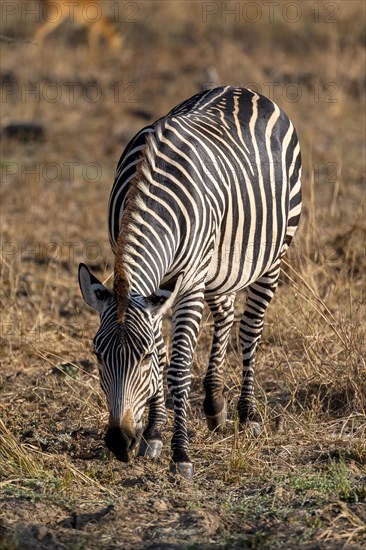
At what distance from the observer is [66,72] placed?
16719mm

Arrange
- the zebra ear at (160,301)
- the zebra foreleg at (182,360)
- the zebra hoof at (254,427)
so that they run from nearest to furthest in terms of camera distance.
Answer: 1. the zebra ear at (160,301)
2. the zebra foreleg at (182,360)
3. the zebra hoof at (254,427)

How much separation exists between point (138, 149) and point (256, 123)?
1.08 metres

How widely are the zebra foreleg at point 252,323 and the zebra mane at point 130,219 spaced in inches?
66.2

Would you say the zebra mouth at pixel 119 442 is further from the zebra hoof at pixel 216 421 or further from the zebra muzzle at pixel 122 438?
the zebra hoof at pixel 216 421

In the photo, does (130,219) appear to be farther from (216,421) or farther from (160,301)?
(216,421)

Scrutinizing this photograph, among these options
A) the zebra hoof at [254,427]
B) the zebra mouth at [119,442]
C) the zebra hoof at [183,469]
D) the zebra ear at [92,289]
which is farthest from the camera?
the zebra hoof at [254,427]

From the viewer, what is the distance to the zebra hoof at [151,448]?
548cm

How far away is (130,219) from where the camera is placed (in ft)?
16.1

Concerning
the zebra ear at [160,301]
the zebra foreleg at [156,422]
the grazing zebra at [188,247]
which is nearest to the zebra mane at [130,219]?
the grazing zebra at [188,247]

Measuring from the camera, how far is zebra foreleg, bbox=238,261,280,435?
21.1 feet

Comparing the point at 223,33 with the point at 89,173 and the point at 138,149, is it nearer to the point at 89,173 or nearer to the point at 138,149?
the point at 89,173

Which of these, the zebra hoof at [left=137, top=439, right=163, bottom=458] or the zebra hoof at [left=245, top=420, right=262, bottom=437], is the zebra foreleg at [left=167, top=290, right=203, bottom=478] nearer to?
the zebra hoof at [left=137, top=439, right=163, bottom=458]

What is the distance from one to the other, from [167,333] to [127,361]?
10.2ft

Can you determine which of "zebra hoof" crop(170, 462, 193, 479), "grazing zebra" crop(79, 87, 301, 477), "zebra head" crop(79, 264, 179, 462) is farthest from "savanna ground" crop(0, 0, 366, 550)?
"zebra head" crop(79, 264, 179, 462)
